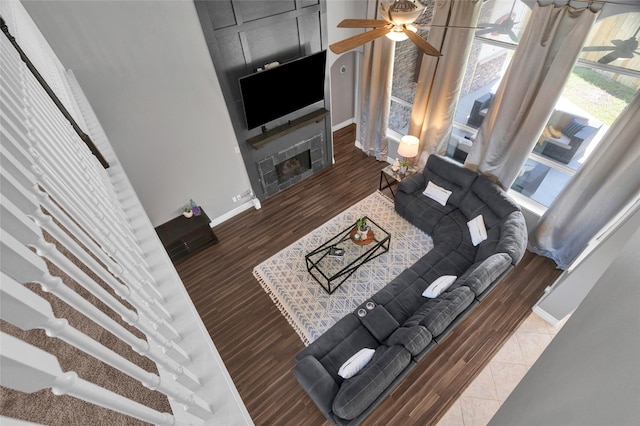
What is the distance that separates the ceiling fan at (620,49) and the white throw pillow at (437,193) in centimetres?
224

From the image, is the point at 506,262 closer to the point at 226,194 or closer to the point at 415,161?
the point at 415,161

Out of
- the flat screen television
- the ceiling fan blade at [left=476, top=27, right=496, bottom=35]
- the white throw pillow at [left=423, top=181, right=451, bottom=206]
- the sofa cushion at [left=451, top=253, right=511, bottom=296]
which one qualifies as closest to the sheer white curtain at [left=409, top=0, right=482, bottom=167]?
the ceiling fan blade at [left=476, top=27, right=496, bottom=35]

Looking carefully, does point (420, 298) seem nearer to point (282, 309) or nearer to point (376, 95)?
point (282, 309)

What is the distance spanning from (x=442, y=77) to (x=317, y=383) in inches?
170

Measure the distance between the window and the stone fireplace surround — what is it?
6.81ft

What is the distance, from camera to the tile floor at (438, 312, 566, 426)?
3.27 metres

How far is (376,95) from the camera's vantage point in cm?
564

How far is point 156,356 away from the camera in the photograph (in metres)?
0.91

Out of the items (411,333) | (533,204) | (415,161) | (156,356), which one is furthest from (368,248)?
(156,356)

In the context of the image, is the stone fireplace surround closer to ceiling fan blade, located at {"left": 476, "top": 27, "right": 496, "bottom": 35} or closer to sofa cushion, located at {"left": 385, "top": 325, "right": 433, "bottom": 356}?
ceiling fan blade, located at {"left": 476, "top": 27, "right": 496, "bottom": 35}

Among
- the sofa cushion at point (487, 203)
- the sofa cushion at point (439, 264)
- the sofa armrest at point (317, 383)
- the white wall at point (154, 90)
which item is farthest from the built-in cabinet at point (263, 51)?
the sofa armrest at point (317, 383)

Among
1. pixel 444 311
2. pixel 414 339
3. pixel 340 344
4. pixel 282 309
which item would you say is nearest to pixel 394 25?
pixel 444 311

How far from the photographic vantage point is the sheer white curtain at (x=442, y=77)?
3.96 m

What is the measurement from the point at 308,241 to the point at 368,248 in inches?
39.6
